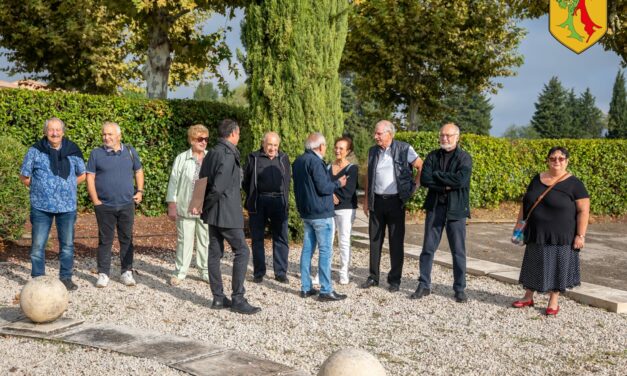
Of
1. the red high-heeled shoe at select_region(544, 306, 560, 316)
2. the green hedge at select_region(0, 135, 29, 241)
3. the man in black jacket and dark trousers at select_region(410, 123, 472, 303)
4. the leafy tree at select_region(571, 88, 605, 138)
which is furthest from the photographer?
the leafy tree at select_region(571, 88, 605, 138)

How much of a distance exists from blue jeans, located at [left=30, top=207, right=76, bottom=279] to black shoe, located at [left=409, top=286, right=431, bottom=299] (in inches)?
154

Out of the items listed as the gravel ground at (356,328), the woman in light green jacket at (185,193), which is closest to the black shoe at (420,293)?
the gravel ground at (356,328)

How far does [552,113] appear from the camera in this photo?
66.8 meters

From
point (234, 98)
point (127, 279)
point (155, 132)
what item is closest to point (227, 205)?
point (127, 279)

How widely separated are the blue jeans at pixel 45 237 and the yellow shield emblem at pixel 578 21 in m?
16.2

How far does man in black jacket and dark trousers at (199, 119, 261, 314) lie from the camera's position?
630 centimetres

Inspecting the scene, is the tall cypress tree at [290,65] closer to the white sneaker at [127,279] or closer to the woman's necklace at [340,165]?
the woman's necklace at [340,165]

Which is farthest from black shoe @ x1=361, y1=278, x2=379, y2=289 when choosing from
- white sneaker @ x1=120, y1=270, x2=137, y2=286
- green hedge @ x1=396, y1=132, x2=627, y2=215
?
green hedge @ x1=396, y1=132, x2=627, y2=215

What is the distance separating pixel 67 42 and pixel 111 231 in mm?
18282

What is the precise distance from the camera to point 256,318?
6.29 metres

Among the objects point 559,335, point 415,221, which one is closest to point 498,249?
point 415,221

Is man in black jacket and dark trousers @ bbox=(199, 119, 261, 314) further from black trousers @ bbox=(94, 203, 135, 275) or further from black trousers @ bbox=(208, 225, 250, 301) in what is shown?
black trousers @ bbox=(94, 203, 135, 275)

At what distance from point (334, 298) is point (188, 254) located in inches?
77.9

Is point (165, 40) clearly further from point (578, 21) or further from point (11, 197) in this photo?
point (578, 21)
